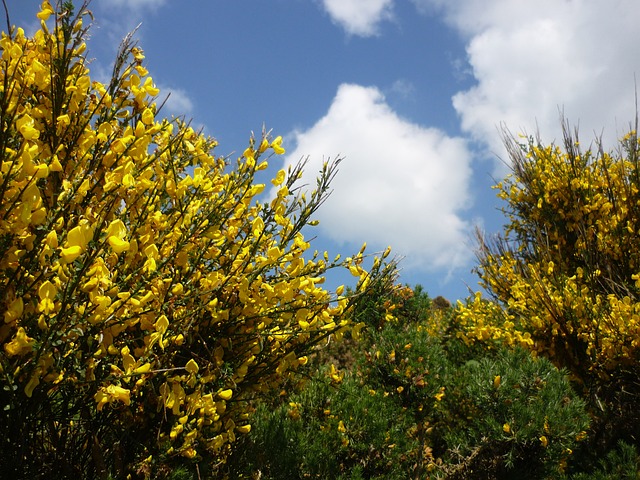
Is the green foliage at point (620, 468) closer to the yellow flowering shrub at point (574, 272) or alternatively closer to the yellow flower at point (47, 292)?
the yellow flowering shrub at point (574, 272)

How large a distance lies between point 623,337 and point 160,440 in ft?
13.5

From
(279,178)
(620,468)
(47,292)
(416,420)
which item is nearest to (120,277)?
(47,292)

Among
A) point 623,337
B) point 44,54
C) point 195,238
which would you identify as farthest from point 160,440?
point 623,337

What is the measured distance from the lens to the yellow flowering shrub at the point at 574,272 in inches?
179

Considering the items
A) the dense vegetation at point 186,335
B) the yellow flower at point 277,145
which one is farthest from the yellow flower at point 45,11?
the yellow flower at point 277,145

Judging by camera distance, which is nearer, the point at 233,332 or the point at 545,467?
the point at 233,332

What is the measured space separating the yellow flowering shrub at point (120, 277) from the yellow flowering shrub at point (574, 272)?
328cm

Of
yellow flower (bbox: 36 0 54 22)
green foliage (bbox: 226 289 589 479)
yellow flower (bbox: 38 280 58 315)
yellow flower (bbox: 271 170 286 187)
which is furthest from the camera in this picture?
green foliage (bbox: 226 289 589 479)

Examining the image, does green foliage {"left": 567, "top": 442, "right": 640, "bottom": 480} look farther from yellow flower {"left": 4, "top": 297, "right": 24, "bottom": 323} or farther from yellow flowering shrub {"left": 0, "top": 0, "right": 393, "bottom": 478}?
yellow flower {"left": 4, "top": 297, "right": 24, "bottom": 323}

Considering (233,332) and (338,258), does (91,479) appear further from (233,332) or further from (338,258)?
(338,258)

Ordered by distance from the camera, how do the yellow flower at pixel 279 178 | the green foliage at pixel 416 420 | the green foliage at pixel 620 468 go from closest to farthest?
the yellow flower at pixel 279 178 → the green foliage at pixel 416 420 → the green foliage at pixel 620 468

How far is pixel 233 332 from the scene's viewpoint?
79.1 inches

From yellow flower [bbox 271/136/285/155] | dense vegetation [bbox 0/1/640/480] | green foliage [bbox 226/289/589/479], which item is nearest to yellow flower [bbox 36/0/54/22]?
dense vegetation [bbox 0/1/640/480]

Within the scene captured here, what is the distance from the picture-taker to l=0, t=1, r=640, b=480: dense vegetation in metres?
1.31
